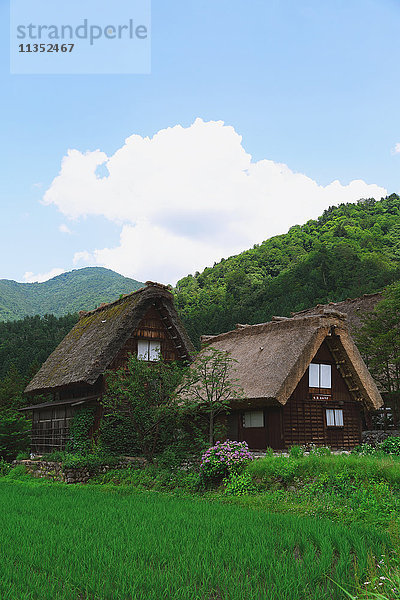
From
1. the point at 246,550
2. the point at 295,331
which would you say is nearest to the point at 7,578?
the point at 246,550

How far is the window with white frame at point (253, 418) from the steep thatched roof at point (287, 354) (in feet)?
4.43

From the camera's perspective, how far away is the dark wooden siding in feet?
60.5

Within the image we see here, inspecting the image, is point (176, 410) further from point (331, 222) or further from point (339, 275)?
point (331, 222)

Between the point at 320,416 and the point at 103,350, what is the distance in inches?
337

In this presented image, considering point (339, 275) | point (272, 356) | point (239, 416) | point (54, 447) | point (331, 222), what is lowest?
point (54, 447)

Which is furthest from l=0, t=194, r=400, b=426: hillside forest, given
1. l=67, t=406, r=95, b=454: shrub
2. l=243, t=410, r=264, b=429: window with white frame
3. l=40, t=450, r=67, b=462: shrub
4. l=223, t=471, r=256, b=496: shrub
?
l=223, t=471, r=256, b=496: shrub

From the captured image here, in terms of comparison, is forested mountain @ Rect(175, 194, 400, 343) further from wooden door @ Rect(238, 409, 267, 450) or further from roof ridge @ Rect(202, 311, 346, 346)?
wooden door @ Rect(238, 409, 267, 450)

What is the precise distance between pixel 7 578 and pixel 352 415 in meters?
17.8

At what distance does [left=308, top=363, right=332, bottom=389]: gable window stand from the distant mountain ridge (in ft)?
205

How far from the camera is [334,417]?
20219 mm

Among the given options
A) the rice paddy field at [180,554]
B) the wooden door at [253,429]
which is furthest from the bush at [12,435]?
the rice paddy field at [180,554]

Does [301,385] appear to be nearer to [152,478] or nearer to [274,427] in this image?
[274,427]

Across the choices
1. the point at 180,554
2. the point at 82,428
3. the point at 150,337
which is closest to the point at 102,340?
the point at 150,337

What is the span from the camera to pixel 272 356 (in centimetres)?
1877
